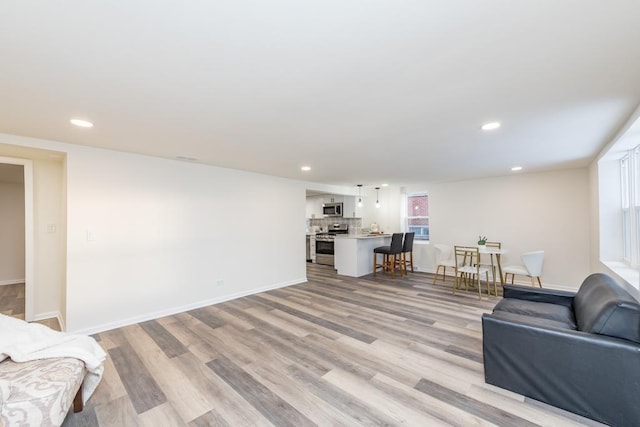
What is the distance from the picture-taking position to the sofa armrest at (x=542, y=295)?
2.79m

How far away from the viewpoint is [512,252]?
5562mm

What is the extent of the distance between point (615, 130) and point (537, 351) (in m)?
2.53

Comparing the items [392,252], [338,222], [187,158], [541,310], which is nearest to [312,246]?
[338,222]

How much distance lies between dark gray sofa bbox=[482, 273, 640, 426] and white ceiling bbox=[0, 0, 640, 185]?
5.17ft

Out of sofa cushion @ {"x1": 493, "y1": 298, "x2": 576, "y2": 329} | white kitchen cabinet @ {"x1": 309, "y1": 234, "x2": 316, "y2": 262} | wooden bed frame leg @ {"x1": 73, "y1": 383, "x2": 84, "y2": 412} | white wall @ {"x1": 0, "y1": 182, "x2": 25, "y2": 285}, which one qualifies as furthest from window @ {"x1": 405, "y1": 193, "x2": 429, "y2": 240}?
white wall @ {"x1": 0, "y1": 182, "x2": 25, "y2": 285}

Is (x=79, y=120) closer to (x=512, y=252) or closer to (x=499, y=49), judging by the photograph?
(x=499, y=49)

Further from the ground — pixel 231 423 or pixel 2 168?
pixel 2 168

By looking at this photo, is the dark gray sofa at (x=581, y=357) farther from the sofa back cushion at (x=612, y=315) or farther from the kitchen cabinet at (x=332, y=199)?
the kitchen cabinet at (x=332, y=199)

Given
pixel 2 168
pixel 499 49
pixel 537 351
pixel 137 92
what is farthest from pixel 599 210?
pixel 2 168

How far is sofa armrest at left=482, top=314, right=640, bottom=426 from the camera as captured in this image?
166 centimetres

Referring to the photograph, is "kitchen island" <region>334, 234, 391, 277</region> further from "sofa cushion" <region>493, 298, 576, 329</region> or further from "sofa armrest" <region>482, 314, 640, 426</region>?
"sofa armrest" <region>482, 314, 640, 426</region>

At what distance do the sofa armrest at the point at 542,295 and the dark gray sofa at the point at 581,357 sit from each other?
0.53 meters

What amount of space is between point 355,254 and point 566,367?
4.47 meters

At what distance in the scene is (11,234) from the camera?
591cm
